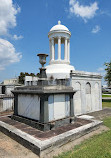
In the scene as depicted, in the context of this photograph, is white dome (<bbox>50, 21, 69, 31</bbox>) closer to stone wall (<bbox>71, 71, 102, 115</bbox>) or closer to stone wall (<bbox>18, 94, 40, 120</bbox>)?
stone wall (<bbox>71, 71, 102, 115</bbox>)

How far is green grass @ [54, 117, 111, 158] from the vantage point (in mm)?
4802

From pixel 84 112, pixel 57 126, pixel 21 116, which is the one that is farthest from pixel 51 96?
pixel 84 112

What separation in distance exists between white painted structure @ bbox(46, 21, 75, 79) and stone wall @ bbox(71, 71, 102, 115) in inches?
45.3

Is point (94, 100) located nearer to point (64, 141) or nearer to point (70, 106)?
point (70, 106)

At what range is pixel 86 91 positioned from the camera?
1284cm

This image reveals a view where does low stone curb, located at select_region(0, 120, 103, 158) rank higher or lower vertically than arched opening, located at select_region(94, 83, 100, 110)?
lower

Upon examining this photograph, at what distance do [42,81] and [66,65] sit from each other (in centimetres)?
586

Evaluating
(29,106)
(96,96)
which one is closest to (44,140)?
(29,106)

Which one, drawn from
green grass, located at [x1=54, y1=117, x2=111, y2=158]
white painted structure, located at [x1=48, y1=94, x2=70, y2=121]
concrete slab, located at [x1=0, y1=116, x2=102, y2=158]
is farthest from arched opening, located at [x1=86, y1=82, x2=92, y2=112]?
green grass, located at [x1=54, y1=117, x2=111, y2=158]

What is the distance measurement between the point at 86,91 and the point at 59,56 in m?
4.76

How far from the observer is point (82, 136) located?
6816 millimetres

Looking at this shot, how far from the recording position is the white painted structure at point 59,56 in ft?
40.2

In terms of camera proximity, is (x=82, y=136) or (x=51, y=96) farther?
(x=51, y=96)

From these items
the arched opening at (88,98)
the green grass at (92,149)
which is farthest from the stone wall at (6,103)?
the green grass at (92,149)
